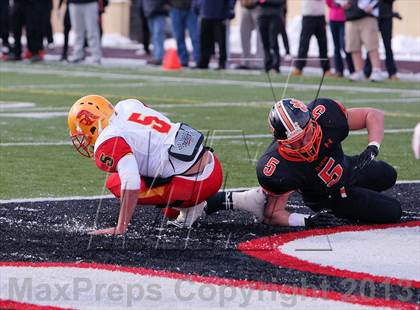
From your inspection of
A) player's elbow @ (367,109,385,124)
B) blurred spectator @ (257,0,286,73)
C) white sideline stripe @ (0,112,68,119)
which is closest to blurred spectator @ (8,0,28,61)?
blurred spectator @ (257,0,286,73)

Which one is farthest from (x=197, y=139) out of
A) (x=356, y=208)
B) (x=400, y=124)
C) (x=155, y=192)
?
(x=400, y=124)

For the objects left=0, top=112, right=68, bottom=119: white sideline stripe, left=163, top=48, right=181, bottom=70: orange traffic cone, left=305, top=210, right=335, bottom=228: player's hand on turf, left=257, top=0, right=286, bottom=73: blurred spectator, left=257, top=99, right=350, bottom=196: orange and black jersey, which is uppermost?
left=257, top=99, right=350, bottom=196: orange and black jersey

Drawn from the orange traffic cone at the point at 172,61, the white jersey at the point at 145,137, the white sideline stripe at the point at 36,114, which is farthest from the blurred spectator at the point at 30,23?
the white jersey at the point at 145,137

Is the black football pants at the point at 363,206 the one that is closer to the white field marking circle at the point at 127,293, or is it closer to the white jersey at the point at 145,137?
the white jersey at the point at 145,137

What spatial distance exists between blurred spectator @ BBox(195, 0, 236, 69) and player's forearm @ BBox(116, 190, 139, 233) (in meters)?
15.4

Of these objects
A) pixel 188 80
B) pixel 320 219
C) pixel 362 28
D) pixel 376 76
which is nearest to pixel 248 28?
pixel 188 80

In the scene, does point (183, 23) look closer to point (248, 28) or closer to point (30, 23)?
point (248, 28)

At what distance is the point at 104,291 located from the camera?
207 inches

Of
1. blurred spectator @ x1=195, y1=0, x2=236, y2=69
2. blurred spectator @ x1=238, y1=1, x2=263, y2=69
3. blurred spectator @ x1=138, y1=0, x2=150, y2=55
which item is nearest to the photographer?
blurred spectator @ x1=195, y1=0, x2=236, y2=69

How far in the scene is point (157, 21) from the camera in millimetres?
24109

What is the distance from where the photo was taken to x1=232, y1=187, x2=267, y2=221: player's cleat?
23.9ft

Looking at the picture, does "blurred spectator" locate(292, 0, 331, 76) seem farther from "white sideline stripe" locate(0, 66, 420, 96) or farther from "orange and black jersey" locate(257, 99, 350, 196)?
"orange and black jersey" locate(257, 99, 350, 196)

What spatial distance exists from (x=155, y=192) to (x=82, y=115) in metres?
0.61

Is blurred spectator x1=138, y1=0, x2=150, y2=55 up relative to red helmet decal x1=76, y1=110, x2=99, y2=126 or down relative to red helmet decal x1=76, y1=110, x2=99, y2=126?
down
